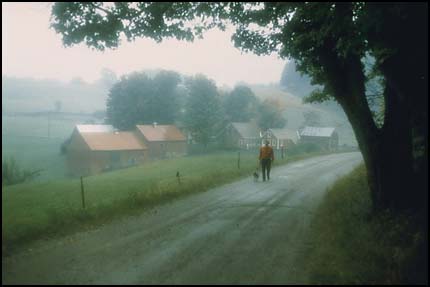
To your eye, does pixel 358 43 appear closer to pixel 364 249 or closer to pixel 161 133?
pixel 364 249

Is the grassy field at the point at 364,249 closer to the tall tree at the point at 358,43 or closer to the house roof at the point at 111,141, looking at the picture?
the tall tree at the point at 358,43

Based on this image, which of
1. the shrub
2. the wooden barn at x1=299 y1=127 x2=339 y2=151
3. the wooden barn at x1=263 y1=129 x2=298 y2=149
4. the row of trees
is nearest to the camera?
the shrub

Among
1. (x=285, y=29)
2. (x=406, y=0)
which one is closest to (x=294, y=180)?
(x=285, y=29)

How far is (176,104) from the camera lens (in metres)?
63.1

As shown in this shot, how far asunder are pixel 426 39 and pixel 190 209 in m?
7.75

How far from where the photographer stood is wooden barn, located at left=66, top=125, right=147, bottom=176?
1380 inches

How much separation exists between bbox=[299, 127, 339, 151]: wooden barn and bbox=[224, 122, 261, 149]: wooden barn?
9562 millimetres

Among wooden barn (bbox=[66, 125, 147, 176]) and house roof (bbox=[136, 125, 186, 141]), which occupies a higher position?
house roof (bbox=[136, 125, 186, 141])

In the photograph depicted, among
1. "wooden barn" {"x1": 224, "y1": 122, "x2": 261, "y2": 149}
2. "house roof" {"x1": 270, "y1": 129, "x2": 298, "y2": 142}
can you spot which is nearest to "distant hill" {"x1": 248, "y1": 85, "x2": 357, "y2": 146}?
"house roof" {"x1": 270, "y1": 129, "x2": 298, "y2": 142}

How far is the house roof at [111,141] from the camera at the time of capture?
38.7m

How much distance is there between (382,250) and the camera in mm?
7000

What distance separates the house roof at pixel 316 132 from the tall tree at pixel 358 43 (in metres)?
62.4

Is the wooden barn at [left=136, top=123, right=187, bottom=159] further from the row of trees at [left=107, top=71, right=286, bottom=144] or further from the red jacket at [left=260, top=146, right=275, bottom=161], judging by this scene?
the red jacket at [left=260, top=146, right=275, bottom=161]

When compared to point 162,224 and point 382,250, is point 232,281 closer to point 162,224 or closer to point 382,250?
point 382,250
